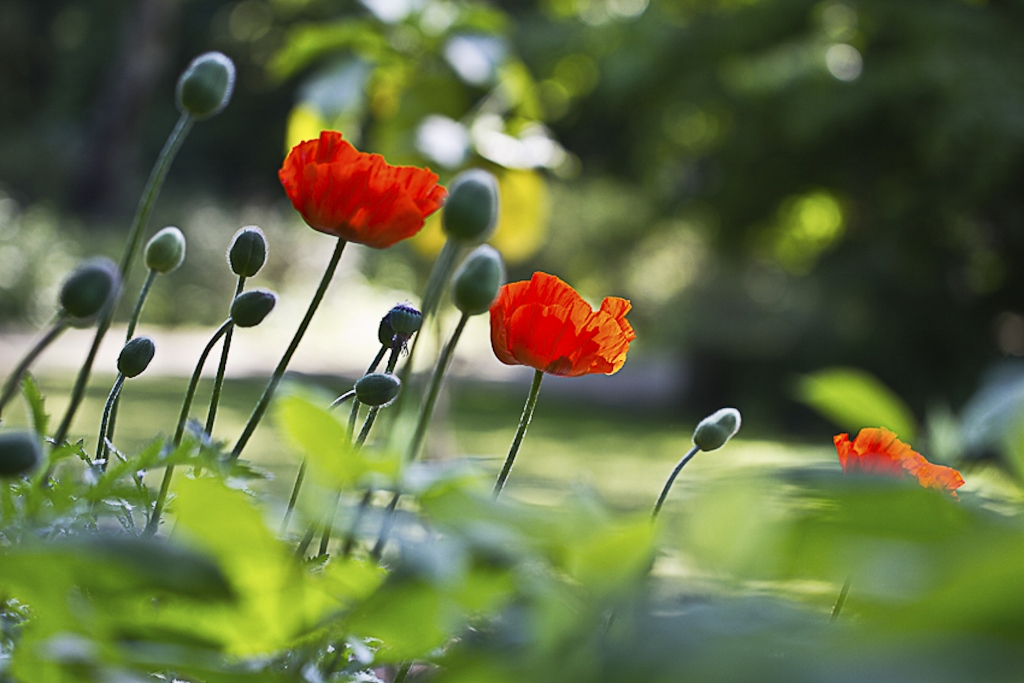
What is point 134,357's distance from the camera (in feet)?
1.39

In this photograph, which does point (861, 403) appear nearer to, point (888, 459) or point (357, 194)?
point (888, 459)

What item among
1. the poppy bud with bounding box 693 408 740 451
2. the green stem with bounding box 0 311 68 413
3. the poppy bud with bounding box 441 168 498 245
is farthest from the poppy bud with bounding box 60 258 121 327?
the poppy bud with bounding box 693 408 740 451

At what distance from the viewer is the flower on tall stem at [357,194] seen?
45cm

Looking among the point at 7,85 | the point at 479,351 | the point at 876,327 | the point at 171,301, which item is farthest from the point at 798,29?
the point at 7,85

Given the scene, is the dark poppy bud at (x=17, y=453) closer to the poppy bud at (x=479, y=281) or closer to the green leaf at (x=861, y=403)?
the poppy bud at (x=479, y=281)

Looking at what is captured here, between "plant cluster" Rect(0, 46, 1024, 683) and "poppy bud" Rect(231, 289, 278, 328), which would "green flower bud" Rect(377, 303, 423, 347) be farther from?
"plant cluster" Rect(0, 46, 1024, 683)

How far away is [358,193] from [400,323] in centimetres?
6

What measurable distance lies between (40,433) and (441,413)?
254 cm

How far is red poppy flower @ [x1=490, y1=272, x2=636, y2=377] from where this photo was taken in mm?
430

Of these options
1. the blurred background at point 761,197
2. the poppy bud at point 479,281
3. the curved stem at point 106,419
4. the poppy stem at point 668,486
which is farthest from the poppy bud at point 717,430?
the blurred background at point 761,197

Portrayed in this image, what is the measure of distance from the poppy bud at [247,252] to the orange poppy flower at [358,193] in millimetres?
23

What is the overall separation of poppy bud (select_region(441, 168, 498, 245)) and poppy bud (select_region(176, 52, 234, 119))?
142mm

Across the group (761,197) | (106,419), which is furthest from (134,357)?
(761,197)

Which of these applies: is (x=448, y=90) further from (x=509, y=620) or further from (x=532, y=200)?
(x=509, y=620)
